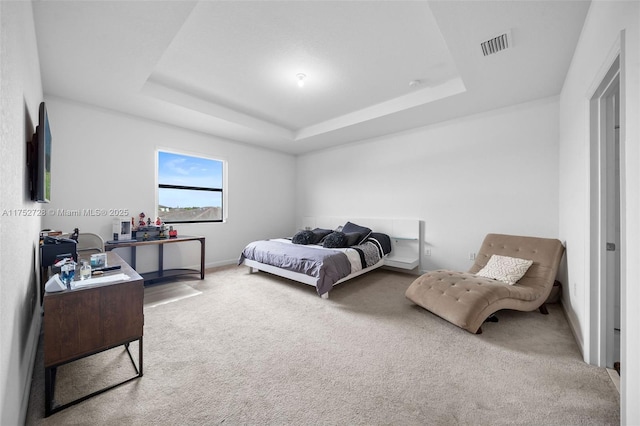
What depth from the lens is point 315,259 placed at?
341cm

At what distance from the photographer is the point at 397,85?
3.41 metres

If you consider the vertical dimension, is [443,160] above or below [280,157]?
below

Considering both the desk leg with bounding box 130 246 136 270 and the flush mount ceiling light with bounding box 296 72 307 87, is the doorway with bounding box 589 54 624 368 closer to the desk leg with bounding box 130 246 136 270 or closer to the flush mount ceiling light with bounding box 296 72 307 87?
the flush mount ceiling light with bounding box 296 72 307 87

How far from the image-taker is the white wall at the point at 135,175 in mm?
3436

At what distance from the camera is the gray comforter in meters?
3.30

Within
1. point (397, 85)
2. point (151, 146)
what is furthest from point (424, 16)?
point (151, 146)

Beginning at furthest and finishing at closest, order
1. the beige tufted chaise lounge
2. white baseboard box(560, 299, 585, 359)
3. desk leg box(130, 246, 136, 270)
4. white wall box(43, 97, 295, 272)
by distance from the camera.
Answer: desk leg box(130, 246, 136, 270)
white wall box(43, 97, 295, 272)
the beige tufted chaise lounge
white baseboard box(560, 299, 585, 359)

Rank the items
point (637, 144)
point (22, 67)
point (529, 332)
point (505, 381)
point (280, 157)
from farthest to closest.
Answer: point (280, 157), point (529, 332), point (505, 381), point (22, 67), point (637, 144)

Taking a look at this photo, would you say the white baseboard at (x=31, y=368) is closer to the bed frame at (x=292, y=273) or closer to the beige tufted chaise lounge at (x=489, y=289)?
the bed frame at (x=292, y=273)

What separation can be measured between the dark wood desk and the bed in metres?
1.94

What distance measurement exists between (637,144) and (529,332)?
80.0 inches

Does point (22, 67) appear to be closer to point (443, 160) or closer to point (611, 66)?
point (611, 66)

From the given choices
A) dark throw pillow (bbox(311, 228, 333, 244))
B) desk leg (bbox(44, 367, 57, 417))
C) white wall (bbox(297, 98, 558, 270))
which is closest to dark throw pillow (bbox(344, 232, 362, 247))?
dark throw pillow (bbox(311, 228, 333, 244))

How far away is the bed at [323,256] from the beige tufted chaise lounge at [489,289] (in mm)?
963
